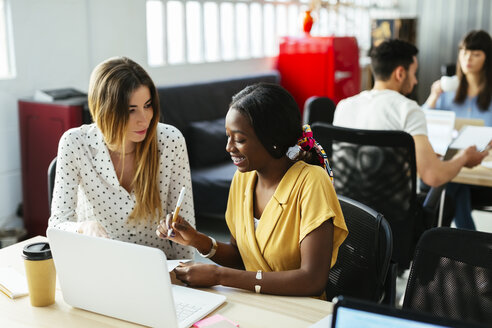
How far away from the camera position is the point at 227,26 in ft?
17.0

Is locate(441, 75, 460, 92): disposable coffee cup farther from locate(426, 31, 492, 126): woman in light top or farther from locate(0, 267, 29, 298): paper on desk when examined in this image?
locate(0, 267, 29, 298): paper on desk

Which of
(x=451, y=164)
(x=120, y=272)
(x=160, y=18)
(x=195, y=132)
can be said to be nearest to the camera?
(x=120, y=272)

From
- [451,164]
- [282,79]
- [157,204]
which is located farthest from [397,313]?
[282,79]

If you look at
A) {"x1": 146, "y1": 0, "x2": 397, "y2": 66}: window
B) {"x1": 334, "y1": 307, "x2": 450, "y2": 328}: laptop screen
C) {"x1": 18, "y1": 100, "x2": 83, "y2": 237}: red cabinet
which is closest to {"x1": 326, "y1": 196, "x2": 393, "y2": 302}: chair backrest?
{"x1": 334, "y1": 307, "x2": 450, "y2": 328}: laptop screen

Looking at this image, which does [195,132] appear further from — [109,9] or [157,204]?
[157,204]

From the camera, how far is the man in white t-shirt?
2.52 metres

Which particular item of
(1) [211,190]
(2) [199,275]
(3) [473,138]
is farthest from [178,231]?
(1) [211,190]

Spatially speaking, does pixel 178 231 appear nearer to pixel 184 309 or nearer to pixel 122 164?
pixel 184 309

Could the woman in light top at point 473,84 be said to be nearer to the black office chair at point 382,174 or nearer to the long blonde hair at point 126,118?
the black office chair at point 382,174

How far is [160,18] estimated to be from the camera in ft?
14.4

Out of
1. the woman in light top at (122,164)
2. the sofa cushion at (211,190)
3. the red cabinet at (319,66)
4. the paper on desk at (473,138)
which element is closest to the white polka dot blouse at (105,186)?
the woman in light top at (122,164)

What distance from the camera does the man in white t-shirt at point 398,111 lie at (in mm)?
2520

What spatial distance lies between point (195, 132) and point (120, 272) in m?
2.91

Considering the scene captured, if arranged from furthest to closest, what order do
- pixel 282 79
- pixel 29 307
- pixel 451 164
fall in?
pixel 282 79 → pixel 451 164 → pixel 29 307
